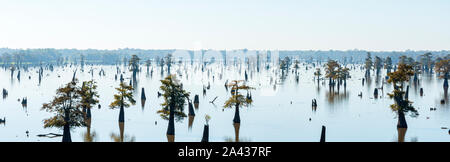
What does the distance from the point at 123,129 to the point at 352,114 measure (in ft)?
115

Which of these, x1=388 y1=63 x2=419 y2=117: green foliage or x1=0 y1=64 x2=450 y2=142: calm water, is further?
x1=388 y1=63 x2=419 y2=117: green foliage

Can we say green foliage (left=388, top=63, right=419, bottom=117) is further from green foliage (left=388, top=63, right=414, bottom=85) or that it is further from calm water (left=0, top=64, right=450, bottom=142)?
calm water (left=0, top=64, right=450, bottom=142)

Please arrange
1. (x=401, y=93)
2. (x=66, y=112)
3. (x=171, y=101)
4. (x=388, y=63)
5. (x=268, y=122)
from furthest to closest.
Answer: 1. (x=388, y=63)
2. (x=268, y=122)
3. (x=401, y=93)
4. (x=171, y=101)
5. (x=66, y=112)

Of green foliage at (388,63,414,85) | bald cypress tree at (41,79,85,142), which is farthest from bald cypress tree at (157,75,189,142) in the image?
green foliage at (388,63,414,85)

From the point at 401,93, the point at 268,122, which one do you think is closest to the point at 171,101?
the point at 268,122

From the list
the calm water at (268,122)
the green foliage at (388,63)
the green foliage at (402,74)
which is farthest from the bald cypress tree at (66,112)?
the green foliage at (388,63)

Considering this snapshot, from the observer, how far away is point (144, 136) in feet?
159

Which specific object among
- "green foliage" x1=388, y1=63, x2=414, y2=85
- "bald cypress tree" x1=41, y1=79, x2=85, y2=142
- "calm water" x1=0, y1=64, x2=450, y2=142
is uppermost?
"green foliage" x1=388, y1=63, x2=414, y2=85

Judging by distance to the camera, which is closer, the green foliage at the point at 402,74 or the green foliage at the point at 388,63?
the green foliage at the point at 402,74

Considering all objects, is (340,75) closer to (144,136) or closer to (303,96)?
(303,96)

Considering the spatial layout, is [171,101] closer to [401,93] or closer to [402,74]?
[401,93]

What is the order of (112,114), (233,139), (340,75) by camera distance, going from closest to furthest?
(233,139) < (112,114) < (340,75)

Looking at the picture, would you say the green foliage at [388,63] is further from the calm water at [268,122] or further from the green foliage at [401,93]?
the green foliage at [401,93]
